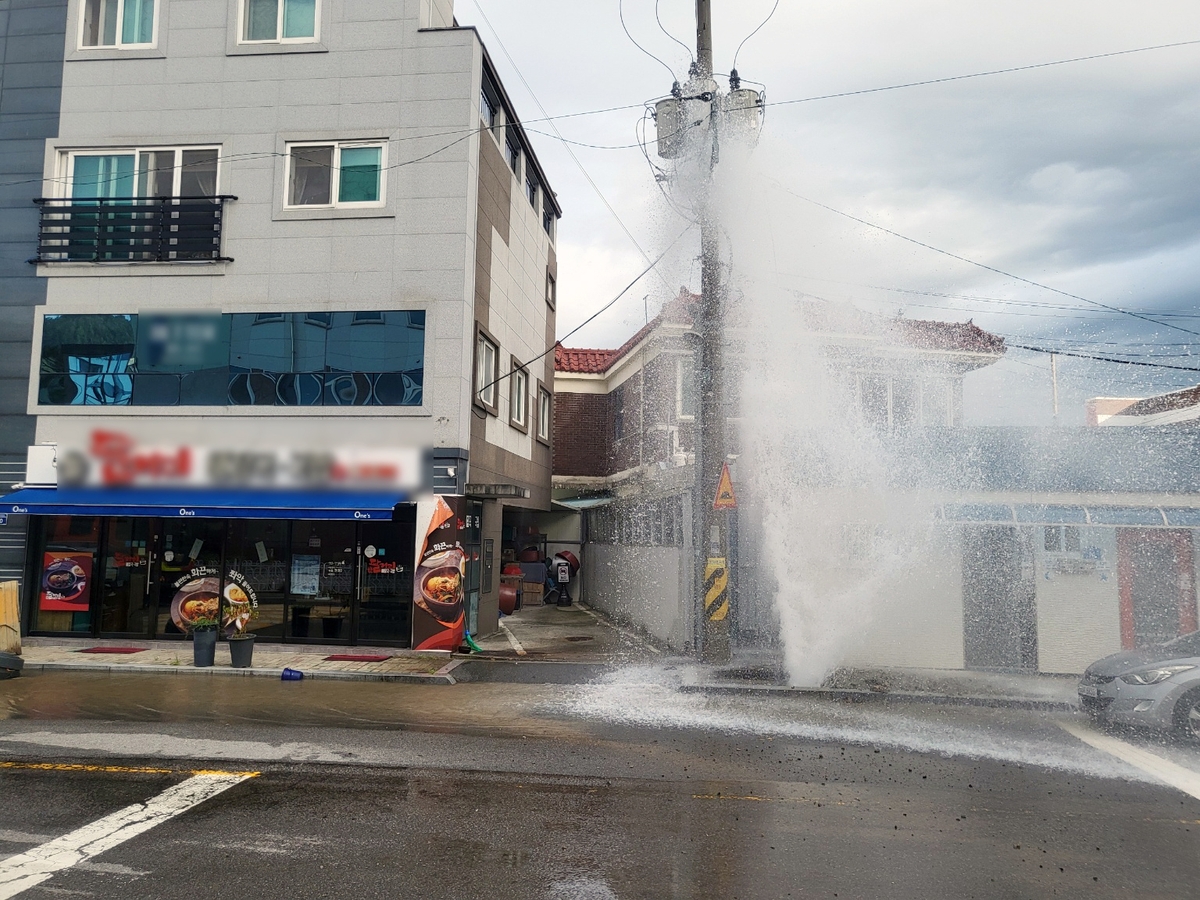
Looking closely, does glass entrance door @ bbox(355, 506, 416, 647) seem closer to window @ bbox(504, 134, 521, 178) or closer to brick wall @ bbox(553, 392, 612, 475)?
window @ bbox(504, 134, 521, 178)

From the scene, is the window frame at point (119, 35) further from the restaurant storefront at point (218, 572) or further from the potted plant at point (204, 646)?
the potted plant at point (204, 646)

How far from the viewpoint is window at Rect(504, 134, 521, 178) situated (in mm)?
18945

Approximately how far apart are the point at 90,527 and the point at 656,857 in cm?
1400

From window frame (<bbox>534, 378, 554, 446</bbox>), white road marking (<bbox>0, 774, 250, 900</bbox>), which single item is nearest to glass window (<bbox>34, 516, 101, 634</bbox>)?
white road marking (<bbox>0, 774, 250, 900</bbox>)

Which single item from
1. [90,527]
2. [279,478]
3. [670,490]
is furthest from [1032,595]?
[90,527]

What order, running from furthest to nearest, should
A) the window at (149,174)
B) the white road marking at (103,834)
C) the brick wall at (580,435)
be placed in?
the brick wall at (580,435) < the window at (149,174) < the white road marking at (103,834)

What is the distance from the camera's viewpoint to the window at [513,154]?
1895cm

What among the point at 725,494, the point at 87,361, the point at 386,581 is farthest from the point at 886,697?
the point at 87,361

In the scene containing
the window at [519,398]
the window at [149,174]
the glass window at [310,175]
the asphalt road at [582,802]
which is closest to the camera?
the asphalt road at [582,802]

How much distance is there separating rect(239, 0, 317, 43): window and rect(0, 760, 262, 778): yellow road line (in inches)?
529

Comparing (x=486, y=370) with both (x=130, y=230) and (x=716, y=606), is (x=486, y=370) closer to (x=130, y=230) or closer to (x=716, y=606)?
(x=716, y=606)

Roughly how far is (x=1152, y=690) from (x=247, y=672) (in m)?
11.8

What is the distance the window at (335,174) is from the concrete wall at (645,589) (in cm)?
880

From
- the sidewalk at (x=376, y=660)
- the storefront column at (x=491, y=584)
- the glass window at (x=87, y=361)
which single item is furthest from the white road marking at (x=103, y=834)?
the glass window at (x=87, y=361)
